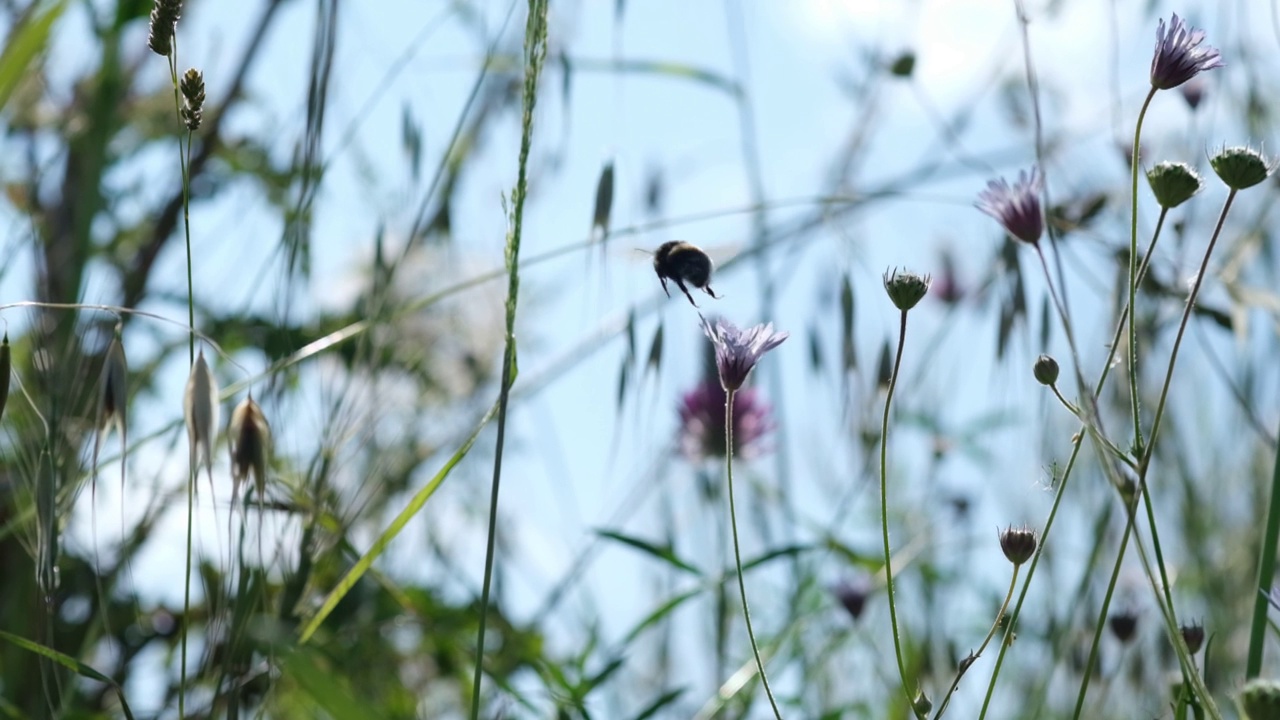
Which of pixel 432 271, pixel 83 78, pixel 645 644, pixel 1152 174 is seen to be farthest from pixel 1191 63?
pixel 432 271

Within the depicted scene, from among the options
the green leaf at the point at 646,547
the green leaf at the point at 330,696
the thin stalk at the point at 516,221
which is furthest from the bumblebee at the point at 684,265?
the green leaf at the point at 330,696

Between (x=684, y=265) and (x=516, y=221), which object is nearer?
(x=516, y=221)

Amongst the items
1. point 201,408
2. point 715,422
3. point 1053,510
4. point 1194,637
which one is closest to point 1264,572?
point 1194,637

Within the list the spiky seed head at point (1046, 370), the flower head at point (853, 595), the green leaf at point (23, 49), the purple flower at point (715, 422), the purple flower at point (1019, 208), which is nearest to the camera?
the spiky seed head at point (1046, 370)

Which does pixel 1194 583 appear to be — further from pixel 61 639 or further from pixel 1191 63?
pixel 61 639

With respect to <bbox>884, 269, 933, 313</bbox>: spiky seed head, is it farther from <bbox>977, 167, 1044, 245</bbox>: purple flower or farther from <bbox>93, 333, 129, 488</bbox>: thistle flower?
<bbox>93, 333, 129, 488</bbox>: thistle flower

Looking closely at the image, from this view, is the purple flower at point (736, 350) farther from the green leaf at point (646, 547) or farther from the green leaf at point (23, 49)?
the green leaf at point (23, 49)

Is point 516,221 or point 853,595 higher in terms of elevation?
point 853,595

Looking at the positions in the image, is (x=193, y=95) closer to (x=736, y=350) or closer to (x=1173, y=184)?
(x=736, y=350)
